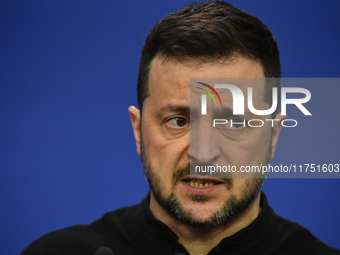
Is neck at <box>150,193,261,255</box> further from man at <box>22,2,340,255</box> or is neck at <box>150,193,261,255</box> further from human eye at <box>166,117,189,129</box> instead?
human eye at <box>166,117,189,129</box>

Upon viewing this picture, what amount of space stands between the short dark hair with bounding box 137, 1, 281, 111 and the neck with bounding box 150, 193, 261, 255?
1.37 feet

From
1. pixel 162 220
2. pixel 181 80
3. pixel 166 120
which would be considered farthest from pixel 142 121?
pixel 162 220

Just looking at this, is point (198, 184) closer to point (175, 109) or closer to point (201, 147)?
point (201, 147)

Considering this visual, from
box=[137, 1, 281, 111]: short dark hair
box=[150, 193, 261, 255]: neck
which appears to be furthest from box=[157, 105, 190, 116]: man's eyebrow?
box=[150, 193, 261, 255]: neck

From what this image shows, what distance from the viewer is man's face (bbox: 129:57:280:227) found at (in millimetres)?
1484

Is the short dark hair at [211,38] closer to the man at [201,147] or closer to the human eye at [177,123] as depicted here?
the man at [201,147]

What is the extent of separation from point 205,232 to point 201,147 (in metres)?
0.29

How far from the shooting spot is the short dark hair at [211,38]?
150 cm

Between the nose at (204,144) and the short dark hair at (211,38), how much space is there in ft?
0.67

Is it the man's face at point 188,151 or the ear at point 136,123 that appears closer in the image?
the man's face at point 188,151

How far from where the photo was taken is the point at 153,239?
1.62 meters

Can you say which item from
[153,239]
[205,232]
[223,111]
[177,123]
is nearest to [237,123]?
[223,111]

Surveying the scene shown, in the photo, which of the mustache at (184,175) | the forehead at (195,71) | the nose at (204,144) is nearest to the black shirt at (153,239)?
the mustache at (184,175)

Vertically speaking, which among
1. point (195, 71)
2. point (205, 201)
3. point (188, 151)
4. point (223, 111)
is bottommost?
point (205, 201)
